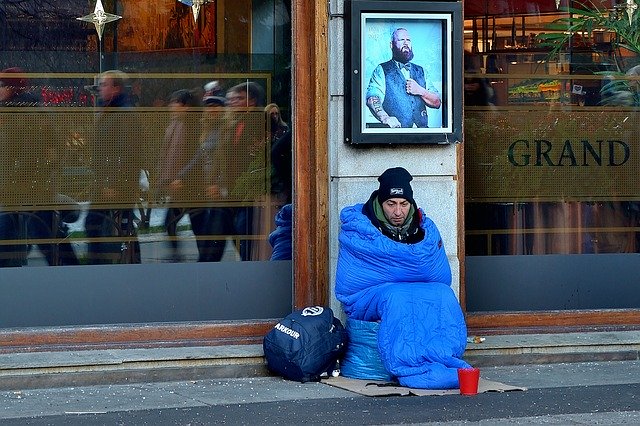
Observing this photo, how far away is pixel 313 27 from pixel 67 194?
2.03m

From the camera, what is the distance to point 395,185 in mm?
8781

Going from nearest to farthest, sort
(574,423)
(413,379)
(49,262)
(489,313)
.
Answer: (574,423) < (413,379) < (49,262) < (489,313)

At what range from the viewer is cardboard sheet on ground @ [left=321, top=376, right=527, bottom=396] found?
329 inches

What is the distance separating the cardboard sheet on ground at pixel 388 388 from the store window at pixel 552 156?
1.42 m

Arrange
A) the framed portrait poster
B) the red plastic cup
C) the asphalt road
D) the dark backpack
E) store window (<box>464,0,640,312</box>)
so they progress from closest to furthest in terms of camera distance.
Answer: the asphalt road < the red plastic cup < the dark backpack < the framed portrait poster < store window (<box>464,0,640,312</box>)

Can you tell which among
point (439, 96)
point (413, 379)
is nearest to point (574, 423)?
point (413, 379)

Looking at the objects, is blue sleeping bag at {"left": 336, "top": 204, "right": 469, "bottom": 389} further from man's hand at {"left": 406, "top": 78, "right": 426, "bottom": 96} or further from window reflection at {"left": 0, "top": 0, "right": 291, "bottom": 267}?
window reflection at {"left": 0, "top": 0, "right": 291, "bottom": 267}

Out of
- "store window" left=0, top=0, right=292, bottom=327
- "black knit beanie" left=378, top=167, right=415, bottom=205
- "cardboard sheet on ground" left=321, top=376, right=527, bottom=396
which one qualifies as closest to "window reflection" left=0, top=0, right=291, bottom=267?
"store window" left=0, top=0, right=292, bottom=327

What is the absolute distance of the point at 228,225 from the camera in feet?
31.5

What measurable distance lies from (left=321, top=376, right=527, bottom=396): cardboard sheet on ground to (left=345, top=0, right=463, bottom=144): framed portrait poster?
1.60m

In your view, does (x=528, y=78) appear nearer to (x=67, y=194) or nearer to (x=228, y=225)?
(x=228, y=225)

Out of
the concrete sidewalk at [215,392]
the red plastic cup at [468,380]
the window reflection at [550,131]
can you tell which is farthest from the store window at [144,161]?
the red plastic cup at [468,380]

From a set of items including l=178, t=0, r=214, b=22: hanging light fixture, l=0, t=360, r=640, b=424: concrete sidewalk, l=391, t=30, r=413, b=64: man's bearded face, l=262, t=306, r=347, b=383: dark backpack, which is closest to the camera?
l=0, t=360, r=640, b=424: concrete sidewalk

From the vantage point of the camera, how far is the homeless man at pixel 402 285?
332 inches
